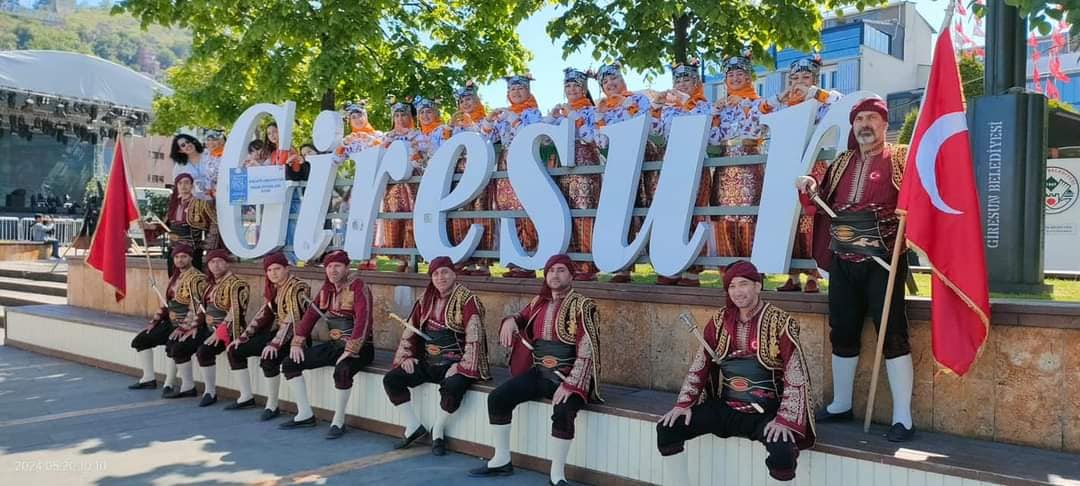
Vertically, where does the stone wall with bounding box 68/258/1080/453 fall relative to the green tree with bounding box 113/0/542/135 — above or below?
below

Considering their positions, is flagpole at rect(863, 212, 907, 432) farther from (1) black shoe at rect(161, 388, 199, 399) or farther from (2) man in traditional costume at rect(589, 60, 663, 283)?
(1) black shoe at rect(161, 388, 199, 399)

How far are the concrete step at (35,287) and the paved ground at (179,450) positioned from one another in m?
7.89

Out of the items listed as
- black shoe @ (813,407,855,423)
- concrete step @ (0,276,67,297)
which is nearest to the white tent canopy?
concrete step @ (0,276,67,297)

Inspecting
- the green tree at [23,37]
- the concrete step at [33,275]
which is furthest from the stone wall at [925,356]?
the green tree at [23,37]

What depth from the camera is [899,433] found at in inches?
173

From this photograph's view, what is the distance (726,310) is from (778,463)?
0.89 metres

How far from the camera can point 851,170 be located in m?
4.76

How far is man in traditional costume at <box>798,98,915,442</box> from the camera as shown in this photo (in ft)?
14.9

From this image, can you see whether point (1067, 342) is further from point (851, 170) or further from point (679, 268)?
point (679, 268)

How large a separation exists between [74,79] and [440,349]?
2792cm

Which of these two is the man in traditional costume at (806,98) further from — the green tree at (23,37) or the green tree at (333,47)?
the green tree at (23,37)

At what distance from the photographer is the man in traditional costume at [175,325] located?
26.7 feet

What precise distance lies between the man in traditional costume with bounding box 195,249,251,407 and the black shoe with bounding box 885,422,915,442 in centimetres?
557

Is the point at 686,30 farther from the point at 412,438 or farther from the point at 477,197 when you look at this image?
the point at 412,438
